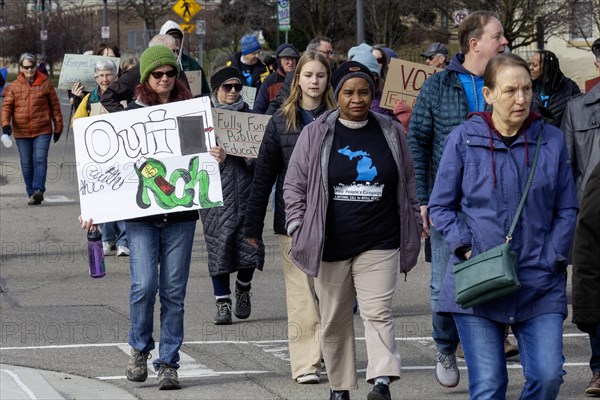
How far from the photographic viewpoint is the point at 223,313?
947cm

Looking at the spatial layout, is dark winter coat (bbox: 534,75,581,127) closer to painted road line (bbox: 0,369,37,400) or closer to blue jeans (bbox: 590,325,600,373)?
blue jeans (bbox: 590,325,600,373)

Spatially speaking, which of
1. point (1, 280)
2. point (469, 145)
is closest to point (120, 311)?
point (1, 280)

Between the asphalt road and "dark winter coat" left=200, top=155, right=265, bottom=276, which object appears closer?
the asphalt road

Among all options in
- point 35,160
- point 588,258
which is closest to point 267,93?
point 35,160

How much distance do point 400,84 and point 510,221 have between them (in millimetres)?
5514

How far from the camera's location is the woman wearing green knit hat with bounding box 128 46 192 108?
7.34 meters

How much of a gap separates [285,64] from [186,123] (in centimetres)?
551

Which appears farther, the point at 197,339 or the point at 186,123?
the point at 197,339

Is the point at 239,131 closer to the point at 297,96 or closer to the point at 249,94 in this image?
the point at 297,96

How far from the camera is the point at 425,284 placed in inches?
446

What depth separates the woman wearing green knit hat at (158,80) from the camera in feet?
24.1

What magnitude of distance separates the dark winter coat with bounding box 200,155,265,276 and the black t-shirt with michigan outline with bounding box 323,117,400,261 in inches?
100.0

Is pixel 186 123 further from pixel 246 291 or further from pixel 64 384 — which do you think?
pixel 246 291

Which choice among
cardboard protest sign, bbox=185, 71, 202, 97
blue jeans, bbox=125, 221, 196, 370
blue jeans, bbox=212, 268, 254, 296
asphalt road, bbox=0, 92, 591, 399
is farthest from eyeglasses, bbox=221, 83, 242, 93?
cardboard protest sign, bbox=185, 71, 202, 97
